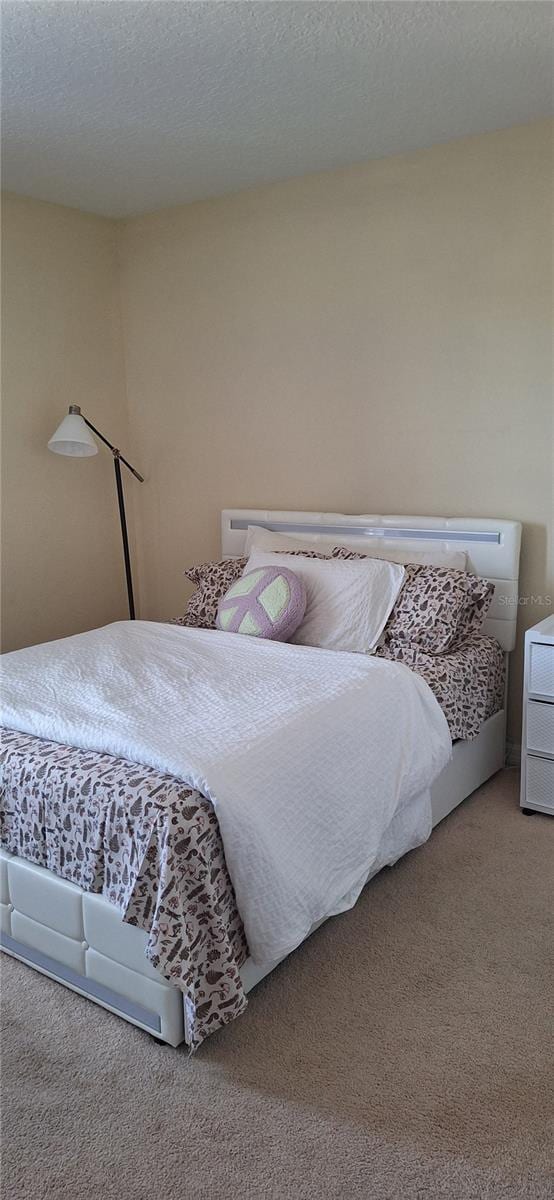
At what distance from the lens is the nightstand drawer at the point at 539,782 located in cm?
298

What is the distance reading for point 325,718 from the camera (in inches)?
93.1

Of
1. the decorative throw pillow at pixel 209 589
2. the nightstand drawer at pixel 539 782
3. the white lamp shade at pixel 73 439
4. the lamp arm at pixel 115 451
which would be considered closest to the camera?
the nightstand drawer at pixel 539 782

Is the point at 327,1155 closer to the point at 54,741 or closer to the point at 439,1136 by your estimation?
the point at 439,1136

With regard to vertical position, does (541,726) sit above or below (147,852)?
below

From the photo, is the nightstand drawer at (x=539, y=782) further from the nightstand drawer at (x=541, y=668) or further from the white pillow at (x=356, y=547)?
the white pillow at (x=356, y=547)

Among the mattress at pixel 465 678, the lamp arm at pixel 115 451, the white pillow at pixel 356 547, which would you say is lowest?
the mattress at pixel 465 678

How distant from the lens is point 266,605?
10.6ft

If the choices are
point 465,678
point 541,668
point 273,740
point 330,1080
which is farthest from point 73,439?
point 330,1080

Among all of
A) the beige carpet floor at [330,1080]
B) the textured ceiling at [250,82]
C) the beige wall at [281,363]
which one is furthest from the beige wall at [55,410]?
the beige carpet floor at [330,1080]

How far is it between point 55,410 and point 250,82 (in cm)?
193

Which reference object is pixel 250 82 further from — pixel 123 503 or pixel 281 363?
pixel 123 503

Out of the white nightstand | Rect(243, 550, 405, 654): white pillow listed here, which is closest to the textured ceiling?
Rect(243, 550, 405, 654): white pillow

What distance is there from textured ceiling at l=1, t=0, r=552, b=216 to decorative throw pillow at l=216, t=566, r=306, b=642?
5.48 ft

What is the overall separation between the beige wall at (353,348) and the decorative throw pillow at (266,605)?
0.72m
